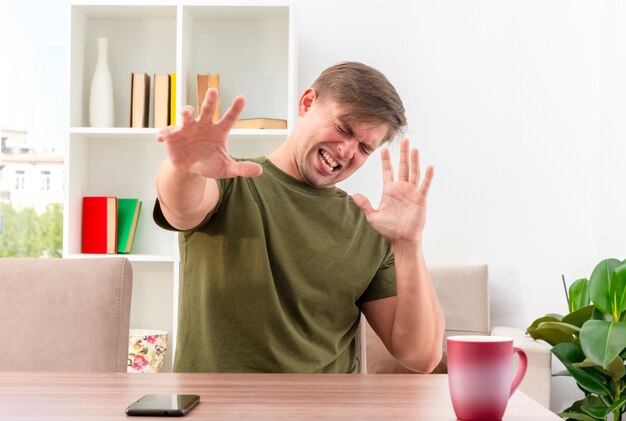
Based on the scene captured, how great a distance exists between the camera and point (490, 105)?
390cm

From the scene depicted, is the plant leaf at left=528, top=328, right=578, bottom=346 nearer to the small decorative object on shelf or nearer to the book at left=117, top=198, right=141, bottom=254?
the small decorative object on shelf

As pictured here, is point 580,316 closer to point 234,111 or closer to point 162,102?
point 162,102

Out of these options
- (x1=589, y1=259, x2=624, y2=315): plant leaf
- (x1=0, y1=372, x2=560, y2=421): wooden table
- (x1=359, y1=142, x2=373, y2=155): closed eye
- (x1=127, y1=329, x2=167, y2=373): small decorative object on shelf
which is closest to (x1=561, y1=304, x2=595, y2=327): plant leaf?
(x1=589, y1=259, x2=624, y2=315): plant leaf

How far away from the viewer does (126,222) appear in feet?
11.9

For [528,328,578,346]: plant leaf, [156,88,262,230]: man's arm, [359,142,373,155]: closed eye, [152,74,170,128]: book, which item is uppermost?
[152,74,170,128]: book

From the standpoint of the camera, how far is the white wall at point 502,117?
12.8 ft

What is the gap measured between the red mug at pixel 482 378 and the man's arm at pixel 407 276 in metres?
0.50

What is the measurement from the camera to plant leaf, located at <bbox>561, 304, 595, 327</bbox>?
3.21 metres

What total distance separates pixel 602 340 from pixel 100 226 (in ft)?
7.17

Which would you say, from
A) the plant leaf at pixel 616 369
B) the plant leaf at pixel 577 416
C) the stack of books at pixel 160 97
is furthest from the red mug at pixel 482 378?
the stack of books at pixel 160 97

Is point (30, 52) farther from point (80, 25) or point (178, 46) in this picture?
point (178, 46)

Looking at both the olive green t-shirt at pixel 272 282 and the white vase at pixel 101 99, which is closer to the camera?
the olive green t-shirt at pixel 272 282

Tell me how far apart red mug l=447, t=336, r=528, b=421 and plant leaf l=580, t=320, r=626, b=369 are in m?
2.03

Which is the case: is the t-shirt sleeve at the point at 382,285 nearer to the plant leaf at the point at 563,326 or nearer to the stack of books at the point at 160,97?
the plant leaf at the point at 563,326
